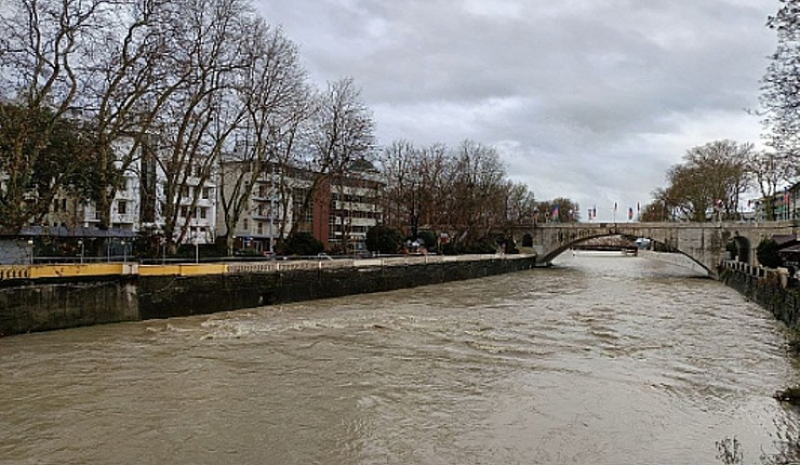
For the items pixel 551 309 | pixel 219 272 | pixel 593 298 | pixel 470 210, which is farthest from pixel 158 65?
pixel 470 210

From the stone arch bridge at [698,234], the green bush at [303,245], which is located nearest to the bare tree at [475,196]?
the stone arch bridge at [698,234]

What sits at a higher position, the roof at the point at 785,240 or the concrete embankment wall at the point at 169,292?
the roof at the point at 785,240

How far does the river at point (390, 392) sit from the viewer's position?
927 cm

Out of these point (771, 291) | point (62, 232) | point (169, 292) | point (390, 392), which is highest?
point (62, 232)

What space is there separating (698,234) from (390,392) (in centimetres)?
5322

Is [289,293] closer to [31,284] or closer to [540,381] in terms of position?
[31,284]

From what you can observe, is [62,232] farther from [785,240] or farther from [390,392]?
[785,240]

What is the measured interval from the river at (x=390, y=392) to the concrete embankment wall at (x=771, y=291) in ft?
3.74

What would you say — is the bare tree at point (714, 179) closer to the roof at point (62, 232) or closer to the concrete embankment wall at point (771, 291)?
the concrete embankment wall at point (771, 291)

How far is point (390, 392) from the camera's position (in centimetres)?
1259

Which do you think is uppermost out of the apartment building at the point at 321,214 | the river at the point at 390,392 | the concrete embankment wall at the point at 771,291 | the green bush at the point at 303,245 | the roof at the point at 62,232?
the apartment building at the point at 321,214

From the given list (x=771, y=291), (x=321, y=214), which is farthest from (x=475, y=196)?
(x=771, y=291)

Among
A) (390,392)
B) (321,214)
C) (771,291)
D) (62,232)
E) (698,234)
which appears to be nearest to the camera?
(390,392)

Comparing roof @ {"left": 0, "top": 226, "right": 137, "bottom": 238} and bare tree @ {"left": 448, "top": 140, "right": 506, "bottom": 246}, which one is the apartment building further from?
→ roof @ {"left": 0, "top": 226, "right": 137, "bottom": 238}
